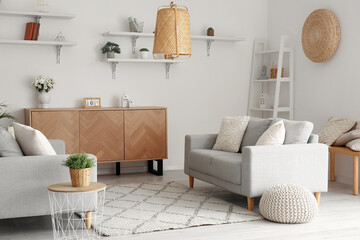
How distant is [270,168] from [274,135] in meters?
0.38

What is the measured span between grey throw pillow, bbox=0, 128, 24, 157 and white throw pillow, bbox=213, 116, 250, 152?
7.56 ft

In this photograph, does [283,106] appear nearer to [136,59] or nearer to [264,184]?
[136,59]

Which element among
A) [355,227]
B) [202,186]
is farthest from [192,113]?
[355,227]

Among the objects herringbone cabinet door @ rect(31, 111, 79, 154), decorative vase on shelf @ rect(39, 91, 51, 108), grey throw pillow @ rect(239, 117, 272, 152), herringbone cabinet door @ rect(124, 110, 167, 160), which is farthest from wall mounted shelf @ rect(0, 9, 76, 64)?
grey throw pillow @ rect(239, 117, 272, 152)

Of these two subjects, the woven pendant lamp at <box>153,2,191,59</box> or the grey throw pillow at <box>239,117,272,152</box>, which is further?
the grey throw pillow at <box>239,117,272,152</box>

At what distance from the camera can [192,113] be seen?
725 cm

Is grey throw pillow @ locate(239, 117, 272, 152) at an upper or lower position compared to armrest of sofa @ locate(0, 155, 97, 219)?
upper

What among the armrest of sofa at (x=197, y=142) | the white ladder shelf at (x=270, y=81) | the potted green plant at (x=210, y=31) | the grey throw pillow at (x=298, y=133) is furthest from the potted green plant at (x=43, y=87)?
the grey throw pillow at (x=298, y=133)

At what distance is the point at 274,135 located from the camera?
483 centimetres

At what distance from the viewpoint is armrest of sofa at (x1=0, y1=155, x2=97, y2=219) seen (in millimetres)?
3777

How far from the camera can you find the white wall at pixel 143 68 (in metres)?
6.35

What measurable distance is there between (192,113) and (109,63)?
1390mm

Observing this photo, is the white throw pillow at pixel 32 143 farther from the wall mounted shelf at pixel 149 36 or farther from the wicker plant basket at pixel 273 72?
the wicker plant basket at pixel 273 72

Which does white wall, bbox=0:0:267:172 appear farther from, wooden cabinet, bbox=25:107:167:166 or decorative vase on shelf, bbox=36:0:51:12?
wooden cabinet, bbox=25:107:167:166
